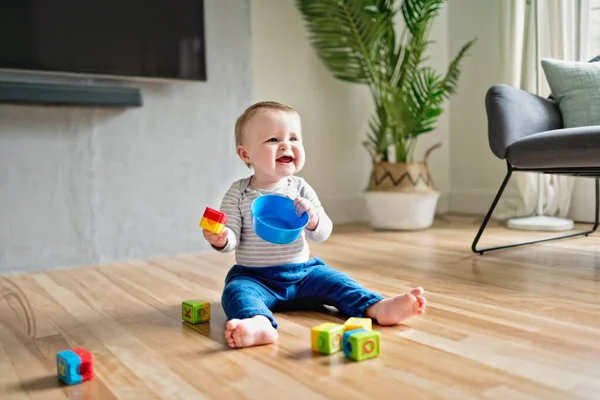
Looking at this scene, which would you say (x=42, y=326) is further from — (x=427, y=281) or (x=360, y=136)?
(x=360, y=136)

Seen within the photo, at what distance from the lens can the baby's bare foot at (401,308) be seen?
1.18 meters

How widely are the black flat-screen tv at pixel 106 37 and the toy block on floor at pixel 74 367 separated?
49.9 inches

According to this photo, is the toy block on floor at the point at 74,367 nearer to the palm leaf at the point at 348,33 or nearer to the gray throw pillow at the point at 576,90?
the gray throw pillow at the point at 576,90

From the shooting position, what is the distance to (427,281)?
5.34 feet

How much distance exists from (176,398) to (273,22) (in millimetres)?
2256

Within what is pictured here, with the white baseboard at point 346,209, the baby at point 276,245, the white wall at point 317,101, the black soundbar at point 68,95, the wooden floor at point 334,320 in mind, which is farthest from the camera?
the white baseboard at point 346,209

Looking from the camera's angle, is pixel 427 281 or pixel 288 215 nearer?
pixel 288 215

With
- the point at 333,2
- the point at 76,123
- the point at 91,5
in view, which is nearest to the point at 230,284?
the point at 76,123

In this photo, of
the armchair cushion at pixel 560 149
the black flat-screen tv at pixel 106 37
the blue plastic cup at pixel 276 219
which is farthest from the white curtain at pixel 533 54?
the blue plastic cup at pixel 276 219

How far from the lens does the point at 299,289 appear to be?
1350 mm

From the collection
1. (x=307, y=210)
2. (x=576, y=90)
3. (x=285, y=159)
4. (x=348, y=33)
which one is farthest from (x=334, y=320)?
(x=348, y=33)

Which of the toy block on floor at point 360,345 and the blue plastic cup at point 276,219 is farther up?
the blue plastic cup at point 276,219

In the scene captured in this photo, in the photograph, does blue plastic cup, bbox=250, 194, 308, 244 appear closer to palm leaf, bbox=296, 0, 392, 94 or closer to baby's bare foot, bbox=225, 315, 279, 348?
baby's bare foot, bbox=225, 315, 279, 348

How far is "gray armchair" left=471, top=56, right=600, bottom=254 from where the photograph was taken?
1.65 metres
